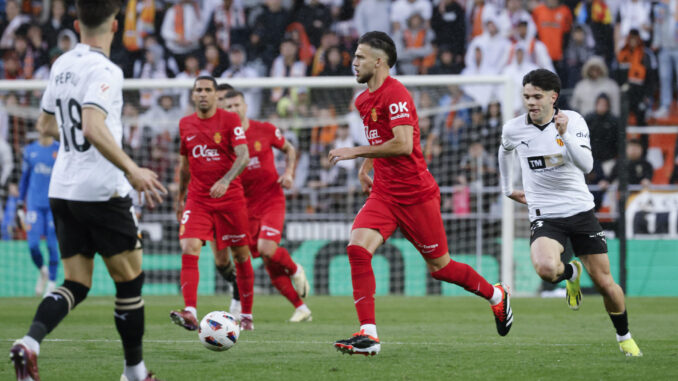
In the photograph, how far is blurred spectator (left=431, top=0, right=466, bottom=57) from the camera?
19.3 metres

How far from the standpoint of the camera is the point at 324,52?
1898 cm

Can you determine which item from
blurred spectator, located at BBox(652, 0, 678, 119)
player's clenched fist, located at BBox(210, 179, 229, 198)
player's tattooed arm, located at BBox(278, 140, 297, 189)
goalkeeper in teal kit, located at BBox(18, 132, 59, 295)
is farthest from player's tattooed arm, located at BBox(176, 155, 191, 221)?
blurred spectator, located at BBox(652, 0, 678, 119)

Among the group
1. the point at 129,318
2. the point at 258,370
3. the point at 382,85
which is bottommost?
the point at 258,370

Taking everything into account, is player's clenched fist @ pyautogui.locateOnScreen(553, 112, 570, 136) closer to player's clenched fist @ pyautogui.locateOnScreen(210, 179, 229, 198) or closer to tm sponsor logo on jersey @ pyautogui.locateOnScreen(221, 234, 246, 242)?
player's clenched fist @ pyautogui.locateOnScreen(210, 179, 229, 198)

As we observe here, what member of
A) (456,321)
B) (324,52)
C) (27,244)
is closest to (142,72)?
(324,52)

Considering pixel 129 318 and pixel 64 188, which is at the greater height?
pixel 64 188

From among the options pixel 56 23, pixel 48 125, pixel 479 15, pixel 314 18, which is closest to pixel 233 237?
pixel 48 125

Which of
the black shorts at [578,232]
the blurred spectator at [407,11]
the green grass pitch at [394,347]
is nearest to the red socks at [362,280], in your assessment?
the green grass pitch at [394,347]

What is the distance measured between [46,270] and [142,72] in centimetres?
595

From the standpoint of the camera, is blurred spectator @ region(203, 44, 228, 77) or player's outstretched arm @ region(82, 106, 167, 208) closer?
player's outstretched arm @ region(82, 106, 167, 208)

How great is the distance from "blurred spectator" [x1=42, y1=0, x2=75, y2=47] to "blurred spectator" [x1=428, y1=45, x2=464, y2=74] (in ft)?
26.7

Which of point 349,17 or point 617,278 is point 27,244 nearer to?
point 349,17

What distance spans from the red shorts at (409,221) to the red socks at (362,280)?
25 centimetres

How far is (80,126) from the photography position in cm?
534
